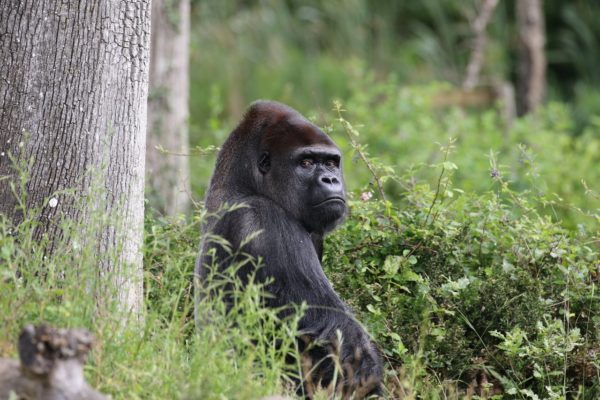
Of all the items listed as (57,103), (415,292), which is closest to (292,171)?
(415,292)

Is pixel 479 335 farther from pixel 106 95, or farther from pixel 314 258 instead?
pixel 106 95

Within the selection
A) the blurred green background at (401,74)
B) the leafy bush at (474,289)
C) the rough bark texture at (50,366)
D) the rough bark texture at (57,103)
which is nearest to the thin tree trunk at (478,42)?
the blurred green background at (401,74)

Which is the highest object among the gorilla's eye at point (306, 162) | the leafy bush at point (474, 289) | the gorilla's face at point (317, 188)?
the gorilla's eye at point (306, 162)

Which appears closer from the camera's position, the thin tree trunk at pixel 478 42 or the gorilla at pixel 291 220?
the gorilla at pixel 291 220

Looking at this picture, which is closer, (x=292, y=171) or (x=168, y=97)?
(x=292, y=171)

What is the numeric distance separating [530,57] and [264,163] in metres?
8.57

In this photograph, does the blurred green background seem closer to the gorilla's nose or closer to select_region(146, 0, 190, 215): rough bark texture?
select_region(146, 0, 190, 215): rough bark texture

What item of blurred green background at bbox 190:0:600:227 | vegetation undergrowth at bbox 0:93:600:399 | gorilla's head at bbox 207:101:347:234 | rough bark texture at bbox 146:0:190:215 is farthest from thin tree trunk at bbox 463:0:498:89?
gorilla's head at bbox 207:101:347:234

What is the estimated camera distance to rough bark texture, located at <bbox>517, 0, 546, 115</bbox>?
40.2ft

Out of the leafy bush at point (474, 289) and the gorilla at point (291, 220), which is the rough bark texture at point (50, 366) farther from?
the leafy bush at point (474, 289)

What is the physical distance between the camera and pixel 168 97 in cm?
838

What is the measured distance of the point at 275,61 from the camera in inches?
516

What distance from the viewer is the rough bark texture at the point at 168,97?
8.16 meters

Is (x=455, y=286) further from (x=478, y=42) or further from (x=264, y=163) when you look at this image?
(x=478, y=42)
